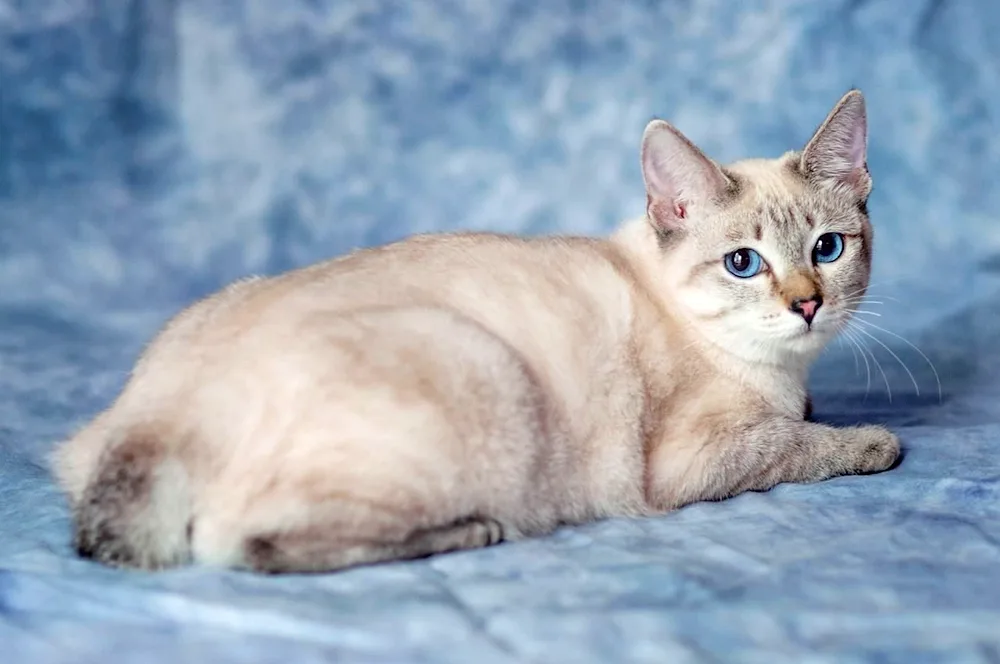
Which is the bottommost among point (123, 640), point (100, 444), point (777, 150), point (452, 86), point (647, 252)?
point (123, 640)

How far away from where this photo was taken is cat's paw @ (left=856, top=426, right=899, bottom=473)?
2.95 metres

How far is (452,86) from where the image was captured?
15.3ft

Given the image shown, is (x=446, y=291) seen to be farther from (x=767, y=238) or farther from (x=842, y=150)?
(x=842, y=150)

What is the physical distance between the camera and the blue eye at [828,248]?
293 centimetres

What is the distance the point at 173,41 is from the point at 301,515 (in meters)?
2.91

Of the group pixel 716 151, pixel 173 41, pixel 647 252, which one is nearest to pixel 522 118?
pixel 716 151

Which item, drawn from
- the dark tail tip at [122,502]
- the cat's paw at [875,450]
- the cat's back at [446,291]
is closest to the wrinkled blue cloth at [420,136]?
the cat's paw at [875,450]

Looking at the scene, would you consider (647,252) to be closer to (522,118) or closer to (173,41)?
(522,118)

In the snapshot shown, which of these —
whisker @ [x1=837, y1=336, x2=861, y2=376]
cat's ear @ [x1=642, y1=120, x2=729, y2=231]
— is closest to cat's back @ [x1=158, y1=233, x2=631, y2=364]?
cat's ear @ [x1=642, y1=120, x2=729, y2=231]

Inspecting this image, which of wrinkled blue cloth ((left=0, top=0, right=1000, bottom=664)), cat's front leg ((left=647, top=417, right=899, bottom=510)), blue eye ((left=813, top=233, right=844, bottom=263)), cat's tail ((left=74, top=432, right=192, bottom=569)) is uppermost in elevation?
wrinkled blue cloth ((left=0, top=0, right=1000, bottom=664))

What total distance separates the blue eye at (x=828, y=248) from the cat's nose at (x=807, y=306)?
A: 0.49 feet

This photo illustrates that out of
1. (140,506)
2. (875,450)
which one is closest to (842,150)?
(875,450)

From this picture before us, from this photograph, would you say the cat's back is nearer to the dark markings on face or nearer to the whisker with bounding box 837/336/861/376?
the dark markings on face

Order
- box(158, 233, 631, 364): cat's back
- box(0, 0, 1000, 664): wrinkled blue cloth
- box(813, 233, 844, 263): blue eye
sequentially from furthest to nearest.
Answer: box(0, 0, 1000, 664): wrinkled blue cloth → box(813, 233, 844, 263): blue eye → box(158, 233, 631, 364): cat's back
